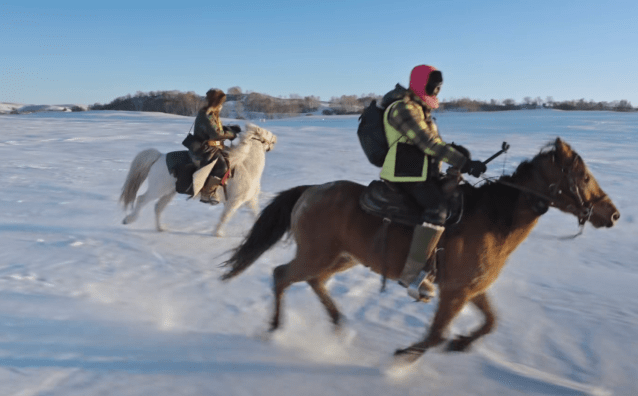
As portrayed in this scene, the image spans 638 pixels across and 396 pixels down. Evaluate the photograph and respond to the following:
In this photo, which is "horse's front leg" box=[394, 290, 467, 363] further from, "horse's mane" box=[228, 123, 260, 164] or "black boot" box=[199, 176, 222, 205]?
"horse's mane" box=[228, 123, 260, 164]

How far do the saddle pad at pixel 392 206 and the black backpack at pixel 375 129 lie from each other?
207mm

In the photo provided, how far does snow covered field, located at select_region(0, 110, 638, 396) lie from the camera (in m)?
2.85

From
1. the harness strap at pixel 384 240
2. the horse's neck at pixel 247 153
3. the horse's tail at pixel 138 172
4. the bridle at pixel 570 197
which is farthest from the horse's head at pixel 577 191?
the horse's tail at pixel 138 172

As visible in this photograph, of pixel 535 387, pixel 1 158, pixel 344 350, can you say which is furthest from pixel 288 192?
pixel 1 158

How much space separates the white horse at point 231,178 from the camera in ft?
20.5

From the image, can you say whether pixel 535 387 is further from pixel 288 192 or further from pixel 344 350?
pixel 288 192

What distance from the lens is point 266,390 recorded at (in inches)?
108

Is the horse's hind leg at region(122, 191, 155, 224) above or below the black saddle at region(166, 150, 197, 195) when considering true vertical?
below

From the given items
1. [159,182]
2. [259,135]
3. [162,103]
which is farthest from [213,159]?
[162,103]

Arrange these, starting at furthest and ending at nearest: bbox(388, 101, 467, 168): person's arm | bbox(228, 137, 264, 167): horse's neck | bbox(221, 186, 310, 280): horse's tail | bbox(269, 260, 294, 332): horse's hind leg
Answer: bbox(228, 137, 264, 167): horse's neck < bbox(221, 186, 310, 280): horse's tail < bbox(269, 260, 294, 332): horse's hind leg < bbox(388, 101, 467, 168): person's arm

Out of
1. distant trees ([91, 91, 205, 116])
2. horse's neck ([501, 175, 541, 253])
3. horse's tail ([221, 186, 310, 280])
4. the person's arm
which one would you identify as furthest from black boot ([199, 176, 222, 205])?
distant trees ([91, 91, 205, 116])

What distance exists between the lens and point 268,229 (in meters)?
3.82

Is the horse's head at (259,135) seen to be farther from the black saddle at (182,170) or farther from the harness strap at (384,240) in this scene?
the harness strap at (384,240)

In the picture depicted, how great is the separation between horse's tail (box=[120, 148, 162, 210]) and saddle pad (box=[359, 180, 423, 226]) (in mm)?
4334
